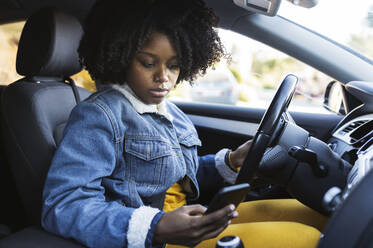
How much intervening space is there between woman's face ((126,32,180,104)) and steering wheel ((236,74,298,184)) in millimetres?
292

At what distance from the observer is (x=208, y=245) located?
1048mm

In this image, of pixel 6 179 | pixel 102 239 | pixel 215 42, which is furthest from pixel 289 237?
pixel 6 179

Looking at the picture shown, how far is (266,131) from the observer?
0.99 m

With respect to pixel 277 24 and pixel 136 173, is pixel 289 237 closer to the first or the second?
pixel 136 173

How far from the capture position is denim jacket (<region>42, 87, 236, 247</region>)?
861mm

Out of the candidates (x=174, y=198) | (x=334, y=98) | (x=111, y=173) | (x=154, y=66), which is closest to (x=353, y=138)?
(x=334, y=98)

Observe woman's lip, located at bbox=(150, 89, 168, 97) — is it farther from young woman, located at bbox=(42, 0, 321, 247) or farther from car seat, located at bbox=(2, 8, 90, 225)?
car seat, located at bbox=(2, 8, 90, 225)

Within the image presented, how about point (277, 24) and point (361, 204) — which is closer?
point (361, 204)

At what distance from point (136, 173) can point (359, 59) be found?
92 cm

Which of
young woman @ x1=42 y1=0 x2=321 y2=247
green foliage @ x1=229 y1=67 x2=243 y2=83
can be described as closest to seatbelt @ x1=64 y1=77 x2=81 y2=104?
young woman @ x1=42 y1=0 x2=321 y2=247

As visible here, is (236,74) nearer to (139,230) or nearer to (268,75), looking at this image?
(268,75)

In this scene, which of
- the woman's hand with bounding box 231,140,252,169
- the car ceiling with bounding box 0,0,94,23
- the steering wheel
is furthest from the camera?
the car ceiling with bounding box 0,0,94,23

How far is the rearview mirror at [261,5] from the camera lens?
1.21 metres

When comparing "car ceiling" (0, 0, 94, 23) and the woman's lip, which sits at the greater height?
"car ceiling" (0, 0, 94, 23)
